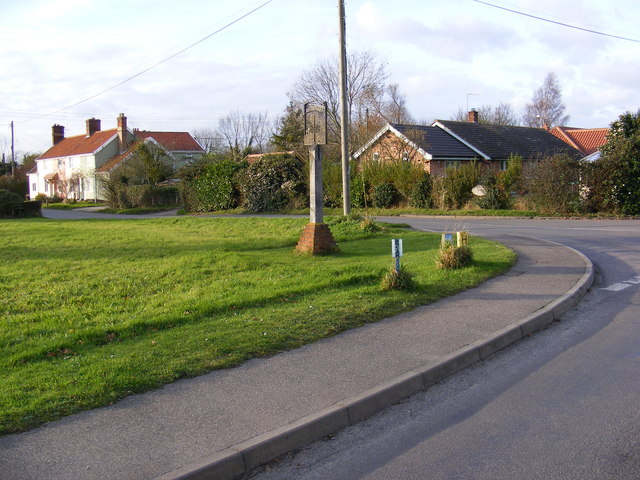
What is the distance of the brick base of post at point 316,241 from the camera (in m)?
13.1

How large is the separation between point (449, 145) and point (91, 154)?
122 ft

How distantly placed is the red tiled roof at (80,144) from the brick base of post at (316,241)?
50.6 metres

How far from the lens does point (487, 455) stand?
4062mm

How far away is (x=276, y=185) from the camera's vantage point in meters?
34.4

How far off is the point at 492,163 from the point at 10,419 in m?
37.0

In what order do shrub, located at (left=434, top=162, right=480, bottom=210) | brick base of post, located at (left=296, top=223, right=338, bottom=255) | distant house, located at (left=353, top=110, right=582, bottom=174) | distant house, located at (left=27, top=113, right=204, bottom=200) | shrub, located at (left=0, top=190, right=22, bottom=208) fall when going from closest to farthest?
brick base of post, located at (left=296, top=223, right=338, bottom=255)
shrub, located at (left=434, top=162, right=480, bottom=210)
shrub, located at (left=0, top=190, right=22, bottom=208)
distant house, located at (left=353, top=110, right=582, bottom=174)
distant house, located at (left=27, top=113, right=204, bottom=200)

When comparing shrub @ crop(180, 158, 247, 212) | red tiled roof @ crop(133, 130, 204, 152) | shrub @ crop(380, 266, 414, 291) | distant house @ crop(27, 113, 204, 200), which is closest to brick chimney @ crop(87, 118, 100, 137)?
distant house @ crop(27, 113, 204, 200)

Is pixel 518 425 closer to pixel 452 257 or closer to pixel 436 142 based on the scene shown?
pixel 452 257

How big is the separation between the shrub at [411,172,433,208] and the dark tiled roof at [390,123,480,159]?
18.3 feet

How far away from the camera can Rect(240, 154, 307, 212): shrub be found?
33.9 meters

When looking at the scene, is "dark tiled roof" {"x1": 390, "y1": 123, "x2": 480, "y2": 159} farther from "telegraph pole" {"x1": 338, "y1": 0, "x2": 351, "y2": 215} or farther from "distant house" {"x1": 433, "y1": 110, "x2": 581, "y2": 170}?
"telegraph pole" {"x1": 338, "y1": 0, "x2": 351, "y2": 215}

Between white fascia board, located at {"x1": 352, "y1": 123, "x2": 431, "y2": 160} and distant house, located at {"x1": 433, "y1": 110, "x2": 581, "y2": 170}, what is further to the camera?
distant house, located at {"x1": 433, "y1": 110, "x2": 581, "y2": 170}

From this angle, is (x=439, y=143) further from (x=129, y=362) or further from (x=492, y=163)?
(x=129, y=362)

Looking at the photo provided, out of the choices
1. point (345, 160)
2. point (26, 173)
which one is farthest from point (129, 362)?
point (26, 173)
